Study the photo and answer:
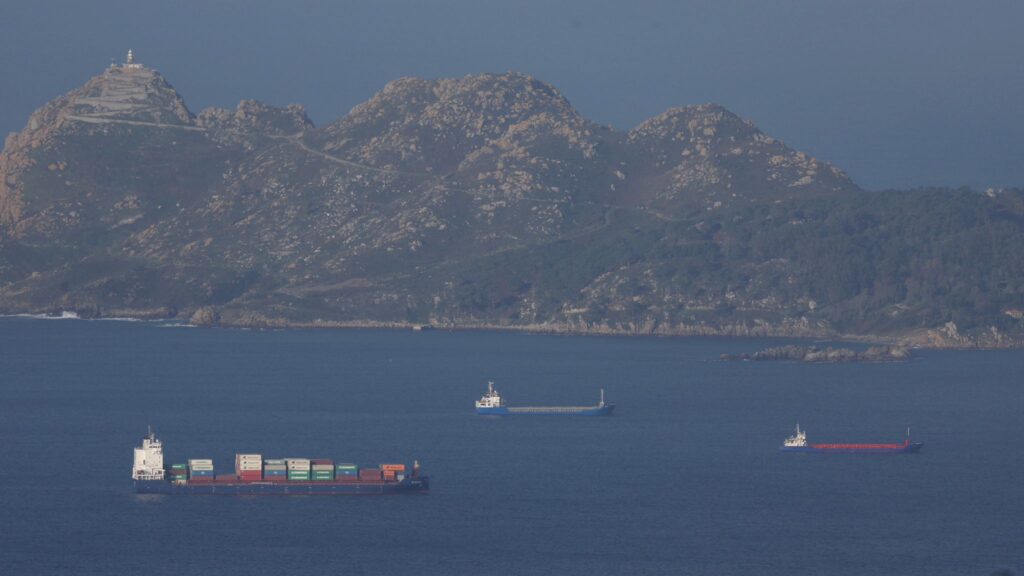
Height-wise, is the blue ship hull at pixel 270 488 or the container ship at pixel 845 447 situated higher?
the container ship at pixel 845 447

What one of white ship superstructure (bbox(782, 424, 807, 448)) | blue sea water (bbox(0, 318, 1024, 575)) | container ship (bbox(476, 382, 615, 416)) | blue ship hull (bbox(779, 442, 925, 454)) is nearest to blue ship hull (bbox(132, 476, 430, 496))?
blue sea water (bbox(0, 318, 1024, 575))

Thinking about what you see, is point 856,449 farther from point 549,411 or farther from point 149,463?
point 149,463

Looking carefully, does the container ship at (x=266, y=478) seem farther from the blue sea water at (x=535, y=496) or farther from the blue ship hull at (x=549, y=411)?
the blue ship hull at (x=549, y=411)

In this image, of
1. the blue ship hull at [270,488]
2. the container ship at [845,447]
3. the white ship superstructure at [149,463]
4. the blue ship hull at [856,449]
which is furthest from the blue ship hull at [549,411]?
the white ship superstructure at [149,463]

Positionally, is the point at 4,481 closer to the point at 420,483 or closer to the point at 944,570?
the point at 420,483

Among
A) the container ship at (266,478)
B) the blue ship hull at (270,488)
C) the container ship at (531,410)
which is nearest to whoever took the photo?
the blue ship hull at (270,488)

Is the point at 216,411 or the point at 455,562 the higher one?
the point at 216,411

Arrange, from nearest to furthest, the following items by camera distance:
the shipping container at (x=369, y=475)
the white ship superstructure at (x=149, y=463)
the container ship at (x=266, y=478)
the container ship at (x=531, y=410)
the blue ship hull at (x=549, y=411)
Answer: the container ship at (x=266, y=478)
the white ship superstructure at (x=149, y=463)
the shipping container at (x=369, y=475)
the blue ship hull at (x=549, y=411)
the container ship at (x=531, y=410)

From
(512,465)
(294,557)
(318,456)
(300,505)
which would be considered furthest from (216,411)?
(294,557)

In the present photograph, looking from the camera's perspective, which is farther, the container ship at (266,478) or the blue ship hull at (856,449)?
the blue ship hull at (856,449)
